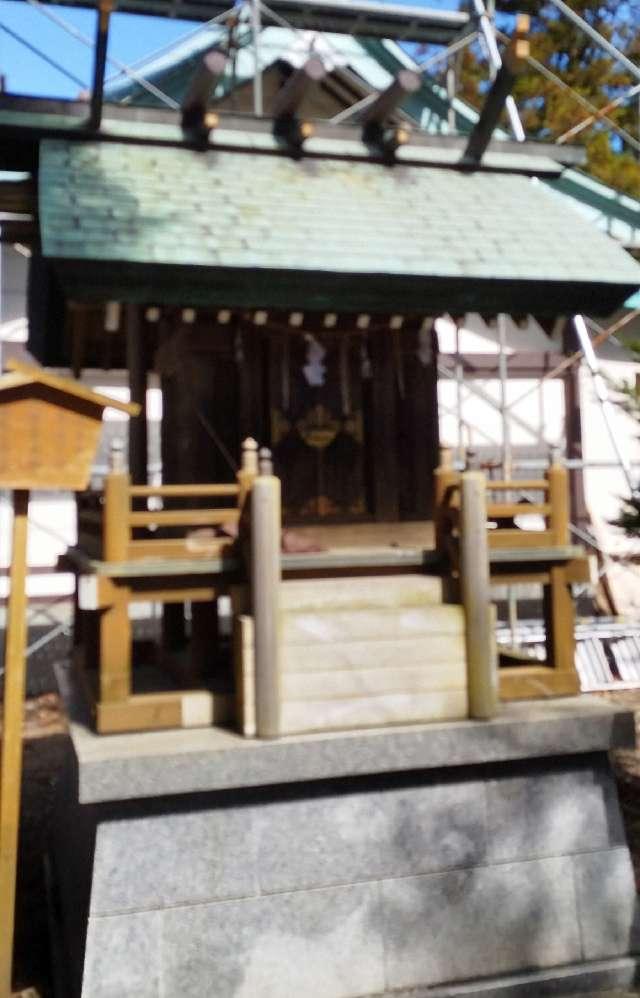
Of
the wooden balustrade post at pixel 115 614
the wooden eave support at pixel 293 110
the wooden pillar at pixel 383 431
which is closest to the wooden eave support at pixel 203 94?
the wooden eave support at pixel 293 110

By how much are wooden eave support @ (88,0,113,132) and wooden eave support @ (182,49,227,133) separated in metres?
0.72

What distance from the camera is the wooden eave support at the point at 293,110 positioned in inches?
286

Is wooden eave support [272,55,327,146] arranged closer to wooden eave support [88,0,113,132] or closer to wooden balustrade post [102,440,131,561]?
wooden eave support [88,0,113,132]

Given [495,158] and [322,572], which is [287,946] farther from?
[495,158]

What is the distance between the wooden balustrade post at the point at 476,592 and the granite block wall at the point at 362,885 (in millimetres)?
608

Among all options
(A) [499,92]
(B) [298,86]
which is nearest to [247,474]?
(B) [298,86]

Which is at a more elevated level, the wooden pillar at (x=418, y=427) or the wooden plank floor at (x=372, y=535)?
the wooden pillar at (x=418, y=427)

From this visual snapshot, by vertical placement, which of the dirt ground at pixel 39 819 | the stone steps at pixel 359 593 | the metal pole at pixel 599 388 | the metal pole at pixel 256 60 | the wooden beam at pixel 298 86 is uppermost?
the metal pole at pixel 256 60

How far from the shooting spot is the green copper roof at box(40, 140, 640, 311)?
6355 millimetres

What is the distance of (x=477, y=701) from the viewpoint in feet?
19.9

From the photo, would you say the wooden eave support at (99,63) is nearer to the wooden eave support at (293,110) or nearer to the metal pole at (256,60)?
the wooden eave support at (293,110)

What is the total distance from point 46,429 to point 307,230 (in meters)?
2.65

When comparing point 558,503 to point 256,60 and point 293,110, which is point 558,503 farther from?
point 256,60

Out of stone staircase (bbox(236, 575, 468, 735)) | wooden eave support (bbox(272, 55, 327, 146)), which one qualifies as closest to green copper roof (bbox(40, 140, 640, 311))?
wooden eave support (bbox(272, 55, 327, 146))
